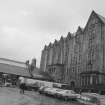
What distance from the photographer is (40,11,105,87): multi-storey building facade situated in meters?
44.4

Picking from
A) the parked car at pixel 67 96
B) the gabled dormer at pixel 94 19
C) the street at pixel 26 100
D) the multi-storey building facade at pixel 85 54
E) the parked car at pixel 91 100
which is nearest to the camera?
the street at pixel 26 100

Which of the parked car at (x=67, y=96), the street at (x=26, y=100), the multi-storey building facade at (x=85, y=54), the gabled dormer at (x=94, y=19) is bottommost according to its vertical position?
the street at (x=26, y=100)

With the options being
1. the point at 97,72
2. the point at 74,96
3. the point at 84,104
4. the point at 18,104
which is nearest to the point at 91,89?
the point at 97,72

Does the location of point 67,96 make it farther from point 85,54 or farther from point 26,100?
point 85,54

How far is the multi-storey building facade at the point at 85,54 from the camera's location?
44.4 meters

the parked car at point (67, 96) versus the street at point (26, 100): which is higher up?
the parked car at point (67, 96)

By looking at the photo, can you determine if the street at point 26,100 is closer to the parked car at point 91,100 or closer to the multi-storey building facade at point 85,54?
the parked car at point 91,100

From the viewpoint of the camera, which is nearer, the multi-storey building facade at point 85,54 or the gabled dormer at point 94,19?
the multi-storey building facade at point 85,54

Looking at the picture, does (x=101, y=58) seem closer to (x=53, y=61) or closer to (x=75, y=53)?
(x=75, y=53)

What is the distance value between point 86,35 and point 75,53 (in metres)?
6.62

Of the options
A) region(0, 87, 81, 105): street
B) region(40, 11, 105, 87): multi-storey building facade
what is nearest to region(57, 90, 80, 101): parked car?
region(0, 87, 81, 105): street

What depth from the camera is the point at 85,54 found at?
165ft

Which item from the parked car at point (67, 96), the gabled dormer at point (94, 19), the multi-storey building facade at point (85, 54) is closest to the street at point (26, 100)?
the parked car at point (67, 96)

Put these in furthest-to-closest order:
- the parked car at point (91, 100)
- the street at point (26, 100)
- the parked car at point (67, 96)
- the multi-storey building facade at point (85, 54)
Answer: the multi-storey building facade at point (85, 54)
the parked car at point (67, 96)
the parked car at point (91, 100)
the street at point (26, 100)
